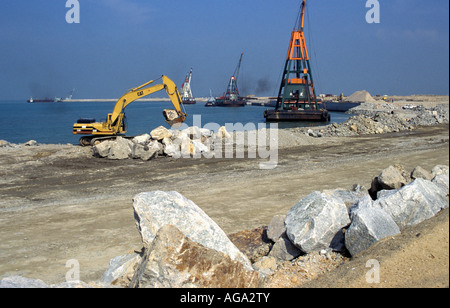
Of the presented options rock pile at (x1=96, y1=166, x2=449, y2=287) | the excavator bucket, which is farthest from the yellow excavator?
rock pile at (x1=96, y1=166, x2=449, y2=287)

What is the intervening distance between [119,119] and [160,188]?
8279 mm

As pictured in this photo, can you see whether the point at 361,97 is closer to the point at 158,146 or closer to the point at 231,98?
the point at 231,98

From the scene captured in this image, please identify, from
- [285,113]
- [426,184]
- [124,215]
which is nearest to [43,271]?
[124,215]

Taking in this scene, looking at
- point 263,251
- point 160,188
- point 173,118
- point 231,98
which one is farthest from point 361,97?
point 263,251

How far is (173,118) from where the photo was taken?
19031 millimetres

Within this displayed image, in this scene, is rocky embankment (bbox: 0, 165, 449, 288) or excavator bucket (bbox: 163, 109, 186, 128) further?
excavator bucket (bbox: 163, 109, 186, 128)

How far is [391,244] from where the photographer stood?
14.6ft

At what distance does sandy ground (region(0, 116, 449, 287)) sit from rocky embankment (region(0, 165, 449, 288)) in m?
0.40

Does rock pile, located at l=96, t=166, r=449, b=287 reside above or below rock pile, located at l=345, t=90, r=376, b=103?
below

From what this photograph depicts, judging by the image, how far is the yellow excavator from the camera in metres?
18.7

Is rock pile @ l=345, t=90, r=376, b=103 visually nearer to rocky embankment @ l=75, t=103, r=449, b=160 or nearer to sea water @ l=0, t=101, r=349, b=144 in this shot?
sea water @ l=0, t=101, r=349, b=144

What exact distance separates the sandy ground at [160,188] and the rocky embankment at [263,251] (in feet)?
1.32

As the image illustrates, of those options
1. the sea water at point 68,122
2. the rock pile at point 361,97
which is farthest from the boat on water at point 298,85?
the rock pile at point 361,97

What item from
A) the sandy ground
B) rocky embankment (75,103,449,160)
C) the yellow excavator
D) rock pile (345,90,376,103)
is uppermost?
rock pile (345,90,376,103)
